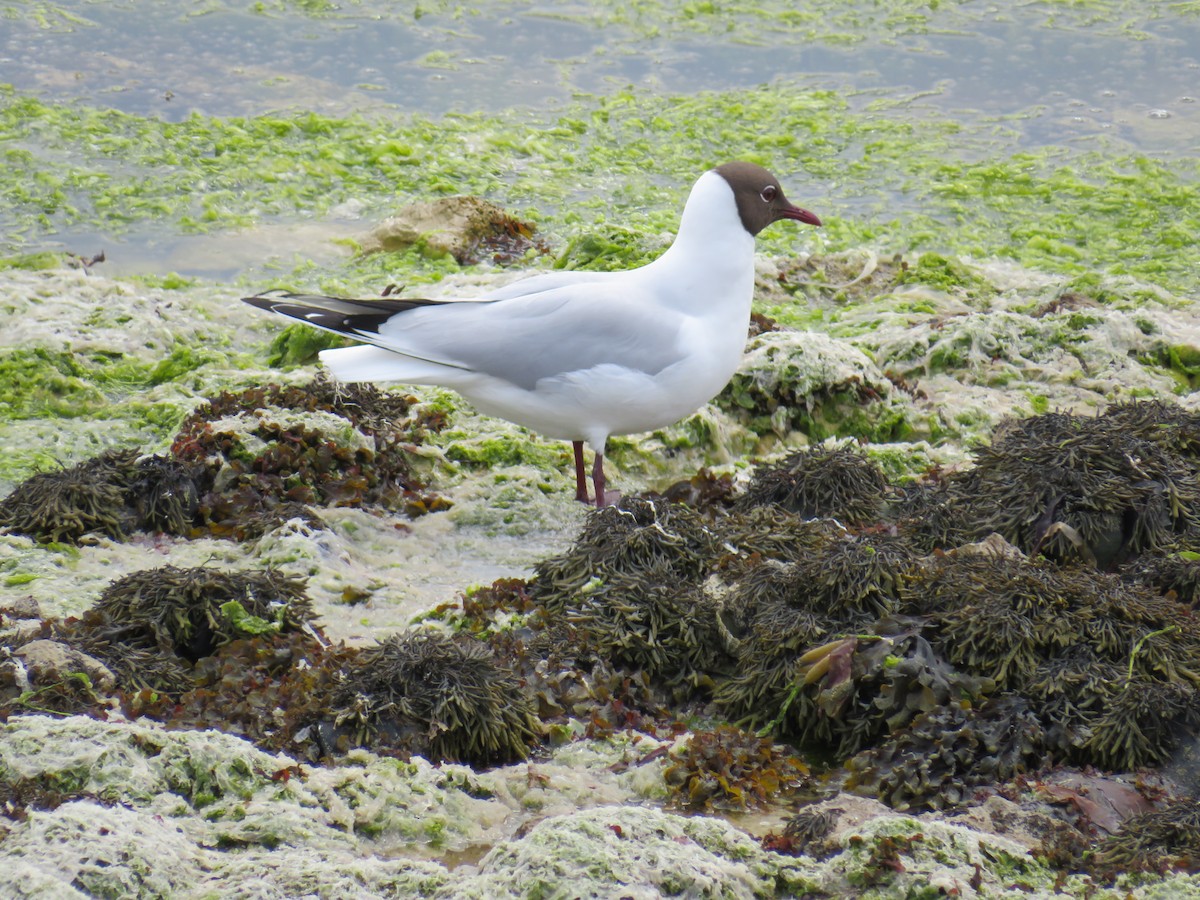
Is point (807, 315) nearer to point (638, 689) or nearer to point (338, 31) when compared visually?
point (638, 689)

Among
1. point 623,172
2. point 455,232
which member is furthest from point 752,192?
point 623,172

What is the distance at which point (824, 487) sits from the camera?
4938 mm

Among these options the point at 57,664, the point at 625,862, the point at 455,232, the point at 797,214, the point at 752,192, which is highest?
the point at 752,192

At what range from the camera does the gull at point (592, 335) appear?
16.6ft

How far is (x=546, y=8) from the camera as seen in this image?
11172 millimetres

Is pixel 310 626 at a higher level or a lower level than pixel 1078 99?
lower

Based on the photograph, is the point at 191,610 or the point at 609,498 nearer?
the point at 191,610

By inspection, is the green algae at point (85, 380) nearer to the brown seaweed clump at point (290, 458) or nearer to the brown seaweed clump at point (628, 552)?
the brown seaweed clump at point (290, 458)

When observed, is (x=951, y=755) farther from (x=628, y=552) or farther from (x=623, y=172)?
(x=623, y=172)

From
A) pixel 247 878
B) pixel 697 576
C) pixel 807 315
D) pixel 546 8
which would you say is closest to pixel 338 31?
pixel 546 8

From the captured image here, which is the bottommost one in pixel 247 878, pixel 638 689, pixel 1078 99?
pixel 638 689

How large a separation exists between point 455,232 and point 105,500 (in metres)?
3.46

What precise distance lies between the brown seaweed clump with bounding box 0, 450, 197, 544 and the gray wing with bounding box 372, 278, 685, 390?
921mm

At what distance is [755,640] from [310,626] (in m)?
1.30
